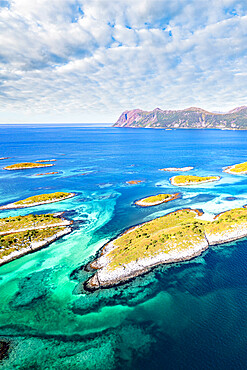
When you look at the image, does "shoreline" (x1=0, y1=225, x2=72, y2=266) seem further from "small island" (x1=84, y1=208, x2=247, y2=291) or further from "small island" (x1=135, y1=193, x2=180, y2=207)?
"small island" (x1=135, y1=193, x2=180, y2=207)

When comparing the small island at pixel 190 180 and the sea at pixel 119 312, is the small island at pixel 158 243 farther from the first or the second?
the small island at pixel 190 180

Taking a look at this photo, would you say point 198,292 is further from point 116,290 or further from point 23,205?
point 23,205

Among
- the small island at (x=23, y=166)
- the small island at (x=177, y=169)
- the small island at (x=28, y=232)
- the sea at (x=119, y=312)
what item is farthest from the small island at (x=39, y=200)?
the small island at (x=177, y=169)

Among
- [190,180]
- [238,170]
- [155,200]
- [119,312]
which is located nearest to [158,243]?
[119,312]

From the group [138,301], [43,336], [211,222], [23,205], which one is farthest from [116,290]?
[23,205]

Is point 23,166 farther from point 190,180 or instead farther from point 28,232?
point 190,180

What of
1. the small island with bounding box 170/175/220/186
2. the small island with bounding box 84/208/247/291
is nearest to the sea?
the small island with bounding box 84/208/247/291
